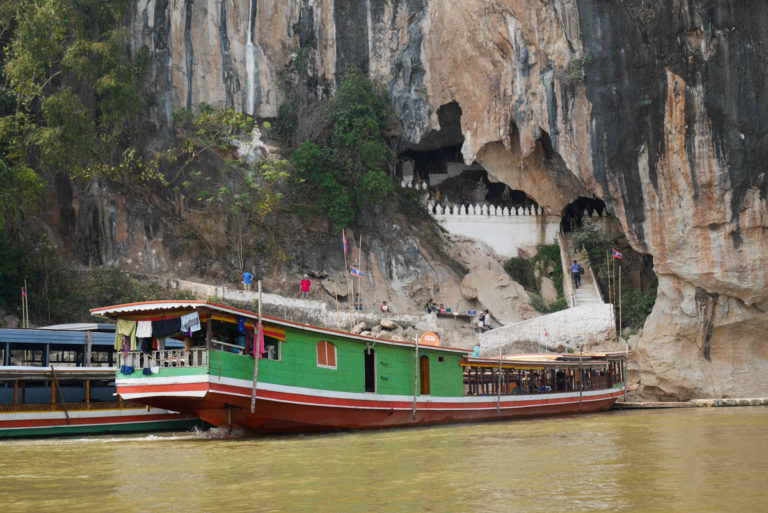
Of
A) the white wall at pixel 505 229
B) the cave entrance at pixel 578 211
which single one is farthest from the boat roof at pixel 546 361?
the cave entrance at pixel 578 211

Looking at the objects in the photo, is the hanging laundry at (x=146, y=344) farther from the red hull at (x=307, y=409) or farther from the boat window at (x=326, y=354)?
the boat window at (x=326, y=354)

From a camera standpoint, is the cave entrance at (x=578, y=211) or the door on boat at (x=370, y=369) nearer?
the door on boat at (x=370, y=369)

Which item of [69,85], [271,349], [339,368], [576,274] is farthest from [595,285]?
[69,85]

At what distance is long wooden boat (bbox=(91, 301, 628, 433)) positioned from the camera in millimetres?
14156

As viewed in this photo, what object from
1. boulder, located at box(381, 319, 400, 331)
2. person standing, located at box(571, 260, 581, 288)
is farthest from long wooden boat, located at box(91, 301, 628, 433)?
person standing, located at box(571, 260, 581, 288)

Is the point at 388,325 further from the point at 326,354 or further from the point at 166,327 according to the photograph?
the point at 166,327

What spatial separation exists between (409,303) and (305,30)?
35.6 ft

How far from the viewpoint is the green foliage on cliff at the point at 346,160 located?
28641mm

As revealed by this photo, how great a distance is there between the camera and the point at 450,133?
108 feet

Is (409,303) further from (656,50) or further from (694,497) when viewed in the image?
(694,497)

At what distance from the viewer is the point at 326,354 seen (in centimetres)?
1584

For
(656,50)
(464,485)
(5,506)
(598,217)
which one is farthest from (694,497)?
(598,217)

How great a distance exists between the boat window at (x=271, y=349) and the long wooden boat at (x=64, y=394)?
3.43 metres

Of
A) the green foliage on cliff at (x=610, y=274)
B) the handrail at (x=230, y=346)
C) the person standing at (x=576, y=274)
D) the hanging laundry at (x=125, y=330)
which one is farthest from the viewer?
the person standing at (x=576, y=274)
